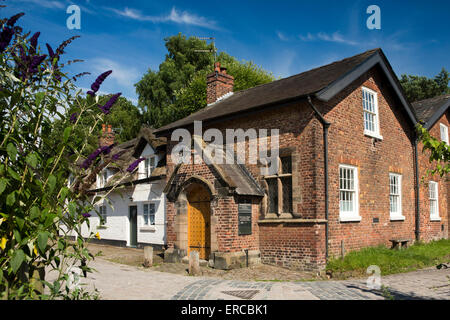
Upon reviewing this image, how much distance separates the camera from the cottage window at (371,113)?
Answer: 15859 mm

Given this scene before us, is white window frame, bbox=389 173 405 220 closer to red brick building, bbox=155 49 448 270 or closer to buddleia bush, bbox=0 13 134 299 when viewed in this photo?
red brick building, bbox=155 49 448 270

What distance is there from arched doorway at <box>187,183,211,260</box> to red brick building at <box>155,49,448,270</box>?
4 cm

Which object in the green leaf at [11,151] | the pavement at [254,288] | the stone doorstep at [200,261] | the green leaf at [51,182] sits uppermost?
the green leaf at [11,151]

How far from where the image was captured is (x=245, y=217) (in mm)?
13867

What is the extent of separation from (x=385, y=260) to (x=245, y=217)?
188 inches

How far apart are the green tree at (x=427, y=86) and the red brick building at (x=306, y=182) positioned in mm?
28492

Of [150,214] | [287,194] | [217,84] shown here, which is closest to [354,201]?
[287,194]

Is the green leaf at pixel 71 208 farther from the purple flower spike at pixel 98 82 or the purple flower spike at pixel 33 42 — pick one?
the purple flower spike at pixel 33 42

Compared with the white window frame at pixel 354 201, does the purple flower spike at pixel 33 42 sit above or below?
above

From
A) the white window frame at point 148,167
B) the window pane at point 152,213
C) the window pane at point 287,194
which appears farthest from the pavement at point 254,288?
the white window frame at point 148,167

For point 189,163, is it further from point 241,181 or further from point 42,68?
point 42,68

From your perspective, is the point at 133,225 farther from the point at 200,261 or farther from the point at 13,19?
the point at 13,19

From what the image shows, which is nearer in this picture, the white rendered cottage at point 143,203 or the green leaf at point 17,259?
the green leaf at point 17,259
